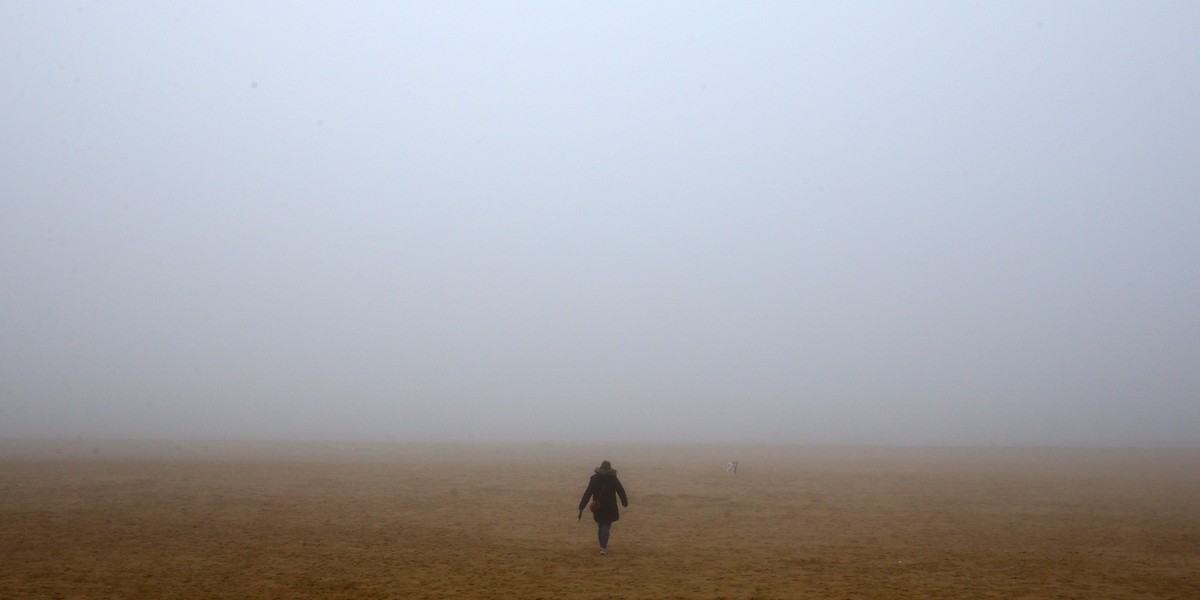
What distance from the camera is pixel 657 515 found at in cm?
2117

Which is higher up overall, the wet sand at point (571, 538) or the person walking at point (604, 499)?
the person walking at point (604, 499)

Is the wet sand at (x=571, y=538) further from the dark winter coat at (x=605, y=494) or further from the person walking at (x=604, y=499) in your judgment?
the dark winter coat at (x=605, y=494)

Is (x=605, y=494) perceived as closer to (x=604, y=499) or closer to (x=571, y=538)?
(x=604, y=499)

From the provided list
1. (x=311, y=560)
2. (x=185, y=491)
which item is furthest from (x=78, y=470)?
(x=311, y=560)

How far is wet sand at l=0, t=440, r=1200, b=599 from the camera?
1255 cm

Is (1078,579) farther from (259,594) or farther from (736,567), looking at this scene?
(259,594)

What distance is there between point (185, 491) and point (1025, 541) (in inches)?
938

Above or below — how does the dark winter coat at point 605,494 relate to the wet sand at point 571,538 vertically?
above

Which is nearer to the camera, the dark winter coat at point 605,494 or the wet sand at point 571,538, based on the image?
the wet sand at point 571,538

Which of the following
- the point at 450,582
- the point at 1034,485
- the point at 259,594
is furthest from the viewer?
the point at 1034,485

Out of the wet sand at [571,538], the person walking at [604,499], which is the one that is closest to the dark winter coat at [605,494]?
the person walking at [604,499]

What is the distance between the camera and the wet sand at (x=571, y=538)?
41.2 feet

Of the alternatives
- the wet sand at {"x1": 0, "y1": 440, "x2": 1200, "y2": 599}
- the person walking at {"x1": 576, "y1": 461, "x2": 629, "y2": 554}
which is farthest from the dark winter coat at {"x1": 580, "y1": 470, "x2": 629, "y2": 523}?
the wet sand at {"x1": 0, "y1": 440, "x2": 1200, "y2": 599}

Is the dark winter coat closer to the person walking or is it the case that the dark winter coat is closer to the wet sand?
the person walking
